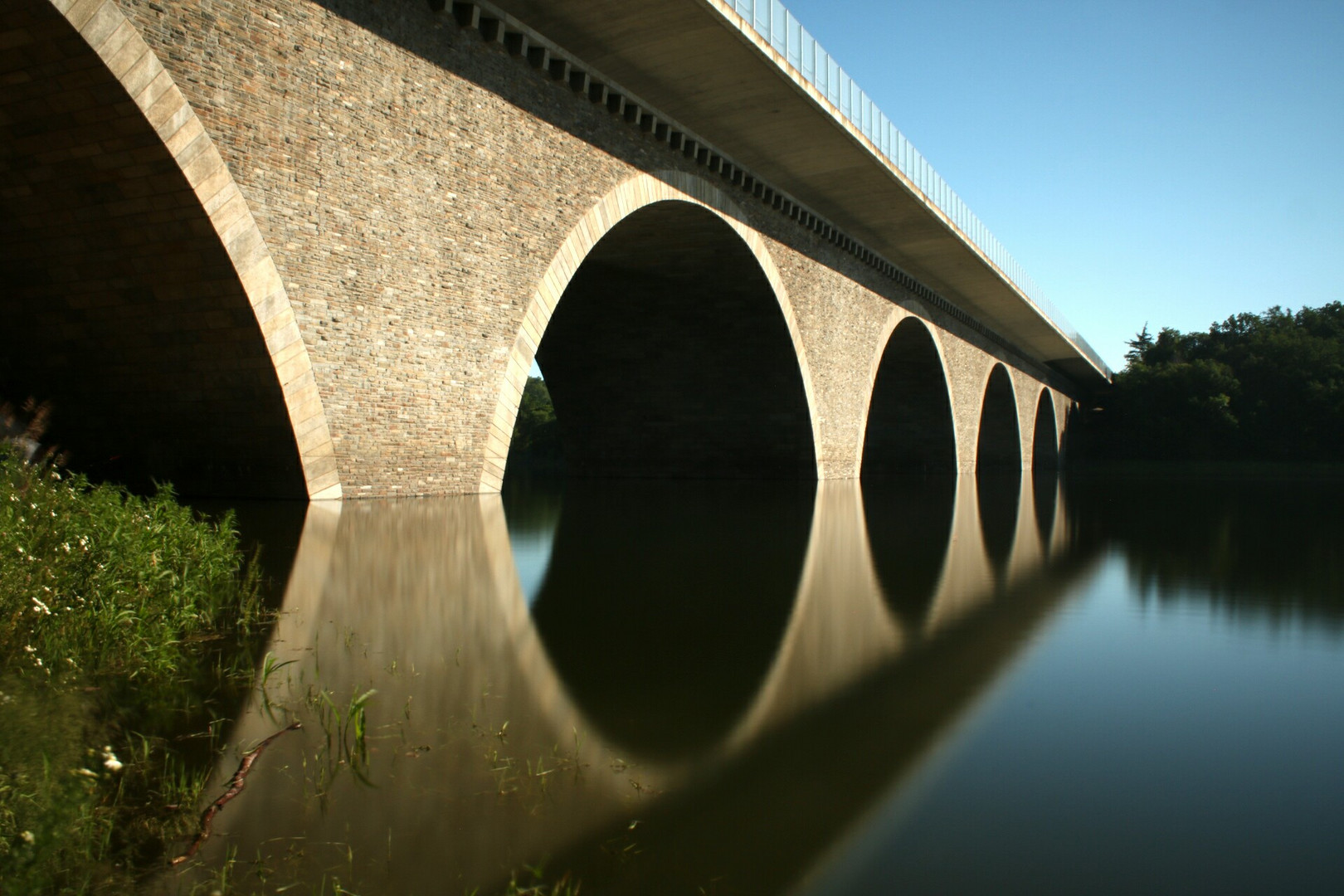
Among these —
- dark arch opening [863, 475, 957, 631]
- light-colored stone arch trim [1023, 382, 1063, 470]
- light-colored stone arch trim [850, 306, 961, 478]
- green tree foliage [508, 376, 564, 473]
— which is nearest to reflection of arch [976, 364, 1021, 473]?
light-colored stone arch trim [1023, 382, 1063, 470]

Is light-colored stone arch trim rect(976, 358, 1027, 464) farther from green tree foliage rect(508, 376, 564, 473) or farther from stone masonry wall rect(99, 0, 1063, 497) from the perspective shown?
stone masonry wall rect(99, 0, 1063, 497)

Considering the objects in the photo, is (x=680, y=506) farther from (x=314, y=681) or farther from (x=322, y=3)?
(x=314, y=681)

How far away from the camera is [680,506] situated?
1513cm

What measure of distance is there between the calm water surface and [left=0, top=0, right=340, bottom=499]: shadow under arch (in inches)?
120

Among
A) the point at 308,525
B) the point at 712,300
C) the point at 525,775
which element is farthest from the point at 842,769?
the point at 712,300

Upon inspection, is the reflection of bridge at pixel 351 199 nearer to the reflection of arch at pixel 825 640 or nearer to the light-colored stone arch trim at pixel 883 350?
the reflection of arch at pixel 825 640

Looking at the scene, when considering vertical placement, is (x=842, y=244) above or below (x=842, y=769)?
above

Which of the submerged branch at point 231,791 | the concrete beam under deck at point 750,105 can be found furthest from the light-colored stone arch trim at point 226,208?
the submerged branch at point 231,791

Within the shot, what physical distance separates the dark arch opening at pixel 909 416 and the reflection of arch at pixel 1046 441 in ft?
70.5

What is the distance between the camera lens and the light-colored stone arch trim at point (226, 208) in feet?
26.1

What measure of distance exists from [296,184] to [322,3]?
191 centimetres

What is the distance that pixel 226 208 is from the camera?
9.06m

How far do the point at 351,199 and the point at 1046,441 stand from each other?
52.9m

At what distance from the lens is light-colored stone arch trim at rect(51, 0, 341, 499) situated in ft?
26.1
